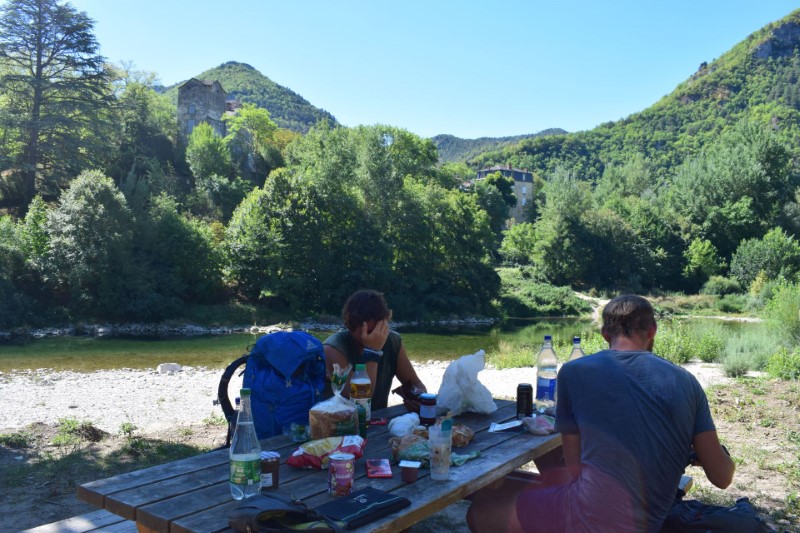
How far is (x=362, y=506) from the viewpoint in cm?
200

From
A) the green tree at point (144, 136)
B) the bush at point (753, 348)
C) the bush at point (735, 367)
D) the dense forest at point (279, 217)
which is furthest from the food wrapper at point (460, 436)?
the green tree at point (144, 136)

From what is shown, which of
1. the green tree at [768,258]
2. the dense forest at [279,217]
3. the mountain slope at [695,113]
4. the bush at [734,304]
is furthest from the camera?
the mountain slope at [695,113]

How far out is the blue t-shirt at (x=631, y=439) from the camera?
214cm

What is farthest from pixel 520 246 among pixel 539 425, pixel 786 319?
pixel 539 425

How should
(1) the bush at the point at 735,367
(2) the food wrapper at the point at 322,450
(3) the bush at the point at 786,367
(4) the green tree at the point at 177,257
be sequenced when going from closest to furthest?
(2) the food wrapper at the point at 322,450 → (3) the bush at the point at 786,367 → (1) the bush at the point at 735,367 → (4) the green tree at the point at 177,257

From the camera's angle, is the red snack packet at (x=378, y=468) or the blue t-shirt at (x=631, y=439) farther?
the red snack packet at (x=378, y=468)

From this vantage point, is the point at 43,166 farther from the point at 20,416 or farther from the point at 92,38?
the point at 20,416

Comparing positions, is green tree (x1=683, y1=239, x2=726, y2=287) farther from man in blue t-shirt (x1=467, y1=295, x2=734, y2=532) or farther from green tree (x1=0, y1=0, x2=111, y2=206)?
man in blue t-shirt (x1=467, y1=295, x2=734, y2=532)

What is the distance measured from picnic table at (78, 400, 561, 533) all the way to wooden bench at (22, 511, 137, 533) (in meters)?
0.44

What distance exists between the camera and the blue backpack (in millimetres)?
3086

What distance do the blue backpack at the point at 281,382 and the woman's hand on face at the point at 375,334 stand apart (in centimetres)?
42

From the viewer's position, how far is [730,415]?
6.51m

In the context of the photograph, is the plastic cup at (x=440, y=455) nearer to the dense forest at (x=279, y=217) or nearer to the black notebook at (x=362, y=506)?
the black notebook at (x=362, y=506)

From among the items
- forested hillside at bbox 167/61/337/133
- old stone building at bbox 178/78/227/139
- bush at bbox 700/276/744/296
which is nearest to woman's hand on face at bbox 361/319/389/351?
bush at bbox 700/276/744/296
